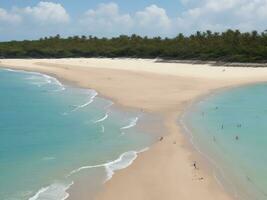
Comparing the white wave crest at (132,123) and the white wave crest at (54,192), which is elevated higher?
the white wave crest at (54,192)

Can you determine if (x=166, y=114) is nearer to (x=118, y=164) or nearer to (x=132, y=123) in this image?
(x=132, y=123)

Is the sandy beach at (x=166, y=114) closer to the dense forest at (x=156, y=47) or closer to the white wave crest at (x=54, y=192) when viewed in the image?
the white wave crest at (x=54, y=192)

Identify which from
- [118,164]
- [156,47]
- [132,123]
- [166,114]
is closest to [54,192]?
[118,164]

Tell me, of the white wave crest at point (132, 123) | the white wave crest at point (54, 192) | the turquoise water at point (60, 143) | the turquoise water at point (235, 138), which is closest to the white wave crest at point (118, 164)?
the turquoise water at point (60, 143)

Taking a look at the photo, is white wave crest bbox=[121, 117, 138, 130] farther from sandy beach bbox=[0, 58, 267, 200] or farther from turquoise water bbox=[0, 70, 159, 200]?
sandy beach bbox=[0, 58, 267, 200]

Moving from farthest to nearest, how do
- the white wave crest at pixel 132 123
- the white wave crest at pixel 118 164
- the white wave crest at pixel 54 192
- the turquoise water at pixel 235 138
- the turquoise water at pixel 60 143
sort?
1. the white wave crest at pixel 132 123
2. the white wave crest at pixel 118 164
3. the turquoise water at pixel 60 143
4. the turquoise water at pixel 235 138
5. the white wave crest at pixel 54 192

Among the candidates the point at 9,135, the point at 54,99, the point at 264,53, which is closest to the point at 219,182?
the point at 9,135
